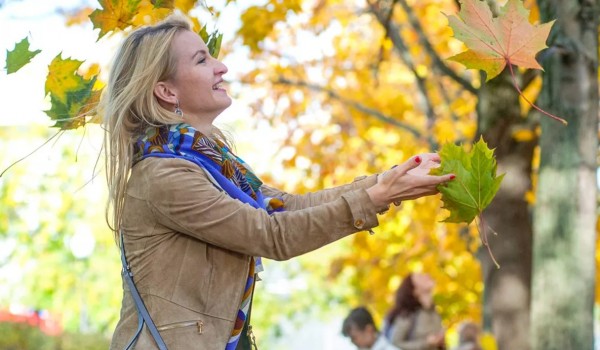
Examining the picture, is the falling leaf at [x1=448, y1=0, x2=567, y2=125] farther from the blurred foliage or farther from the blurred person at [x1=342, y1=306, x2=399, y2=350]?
the blurred foliage

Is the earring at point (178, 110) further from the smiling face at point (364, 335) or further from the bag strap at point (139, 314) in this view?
the smiling face at point (364, 335)

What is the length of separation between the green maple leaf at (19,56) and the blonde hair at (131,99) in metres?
0.51

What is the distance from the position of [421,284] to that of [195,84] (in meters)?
5.57

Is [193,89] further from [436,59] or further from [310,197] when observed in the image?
[436,59]

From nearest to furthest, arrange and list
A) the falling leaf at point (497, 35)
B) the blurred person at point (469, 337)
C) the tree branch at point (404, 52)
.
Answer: the falling leaf at point (497, 35), the tree branch at point (404, 52), the blurred person at point (469, 337)

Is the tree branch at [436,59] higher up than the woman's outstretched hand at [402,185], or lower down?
higher up

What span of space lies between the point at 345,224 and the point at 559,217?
3.83m

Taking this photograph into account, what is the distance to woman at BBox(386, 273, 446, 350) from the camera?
8156mm

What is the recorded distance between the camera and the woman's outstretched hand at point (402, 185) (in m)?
2.68

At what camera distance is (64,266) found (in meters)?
30.4

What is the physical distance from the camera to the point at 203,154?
2768mm

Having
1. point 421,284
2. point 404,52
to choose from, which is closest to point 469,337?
point 421,284

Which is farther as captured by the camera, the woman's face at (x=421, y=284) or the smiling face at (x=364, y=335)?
the woman's face at (x=421, y=284)

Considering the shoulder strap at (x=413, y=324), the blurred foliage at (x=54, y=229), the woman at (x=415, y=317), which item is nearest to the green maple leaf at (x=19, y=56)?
the woman at (x=415, y=317)
